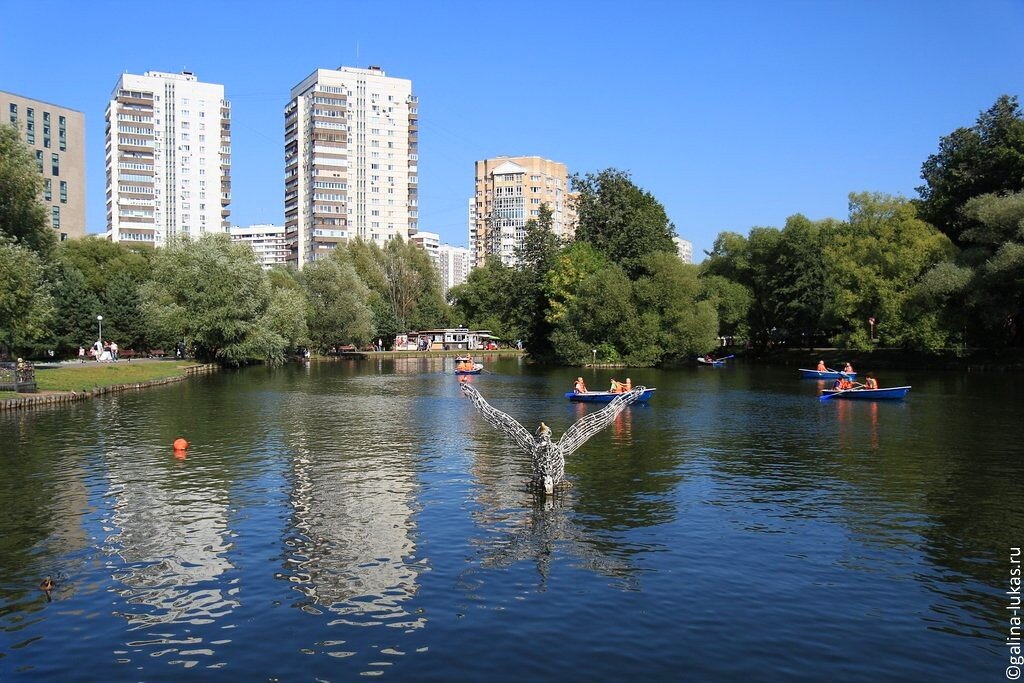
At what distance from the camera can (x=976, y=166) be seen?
80.4 m

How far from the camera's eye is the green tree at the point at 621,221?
104 m

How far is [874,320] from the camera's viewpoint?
82.9 metres

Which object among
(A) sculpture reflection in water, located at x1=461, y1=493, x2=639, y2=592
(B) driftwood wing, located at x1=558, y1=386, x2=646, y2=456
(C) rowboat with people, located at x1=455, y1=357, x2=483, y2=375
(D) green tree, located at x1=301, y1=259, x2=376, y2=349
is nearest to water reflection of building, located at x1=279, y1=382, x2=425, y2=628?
(A) sculpture reflection in water, located at x1=461, y1=493, x2=639, y2=592

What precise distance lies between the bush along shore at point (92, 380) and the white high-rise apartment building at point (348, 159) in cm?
9383

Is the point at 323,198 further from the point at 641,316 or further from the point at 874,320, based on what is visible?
the point at 874,320

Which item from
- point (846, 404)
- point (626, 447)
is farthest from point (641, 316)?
point (626, 447)

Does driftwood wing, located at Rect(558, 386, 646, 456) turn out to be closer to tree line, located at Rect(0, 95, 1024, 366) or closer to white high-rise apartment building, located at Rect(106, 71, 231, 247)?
tree line, located at Rect(0, 95, 1024, 366)

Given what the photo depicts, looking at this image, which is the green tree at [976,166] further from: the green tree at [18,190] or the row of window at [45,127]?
the row of window at [45,127]

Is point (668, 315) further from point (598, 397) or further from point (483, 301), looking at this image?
point (483, 301)

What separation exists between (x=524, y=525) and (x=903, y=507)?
34.9ft

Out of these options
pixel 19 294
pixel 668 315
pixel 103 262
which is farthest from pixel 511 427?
pixel 103 262

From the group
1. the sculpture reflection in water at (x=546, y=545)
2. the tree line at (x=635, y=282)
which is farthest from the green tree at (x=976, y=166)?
the sculpture reflection in water at (x=546, y=545)

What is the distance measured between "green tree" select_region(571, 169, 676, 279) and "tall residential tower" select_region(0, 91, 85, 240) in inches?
3193

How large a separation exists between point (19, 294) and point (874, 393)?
171 ft
